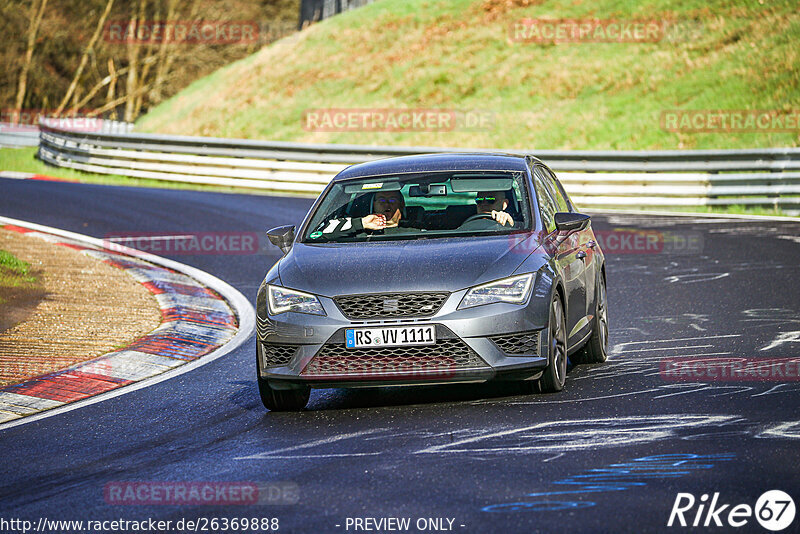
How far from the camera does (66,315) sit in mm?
11836

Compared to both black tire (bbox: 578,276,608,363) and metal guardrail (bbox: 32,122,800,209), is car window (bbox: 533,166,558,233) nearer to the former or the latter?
black tire (bbox: 578,276,608,363)

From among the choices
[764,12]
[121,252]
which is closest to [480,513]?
[121,252]

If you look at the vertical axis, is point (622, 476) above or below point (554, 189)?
below

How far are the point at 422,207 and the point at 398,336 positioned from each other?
1.66 metres

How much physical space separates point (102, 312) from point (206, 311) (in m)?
1.05

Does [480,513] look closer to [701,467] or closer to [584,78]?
[701,467]

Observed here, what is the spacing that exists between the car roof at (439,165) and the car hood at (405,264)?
921 millimetres

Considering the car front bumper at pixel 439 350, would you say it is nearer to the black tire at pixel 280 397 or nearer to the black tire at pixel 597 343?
the black tire at pixel 280 397

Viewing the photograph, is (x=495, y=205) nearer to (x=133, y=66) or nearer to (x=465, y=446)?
(x=465, y=446)

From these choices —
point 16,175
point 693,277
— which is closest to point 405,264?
point 693,277

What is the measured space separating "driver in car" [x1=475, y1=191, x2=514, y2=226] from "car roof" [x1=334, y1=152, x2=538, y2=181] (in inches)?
11.9

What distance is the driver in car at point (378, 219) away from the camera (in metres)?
8.66

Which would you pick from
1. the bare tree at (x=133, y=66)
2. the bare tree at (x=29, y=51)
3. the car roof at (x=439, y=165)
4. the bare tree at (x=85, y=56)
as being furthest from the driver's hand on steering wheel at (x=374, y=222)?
the bare tree at (x=85, y=56)

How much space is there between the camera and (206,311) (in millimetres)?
12531
